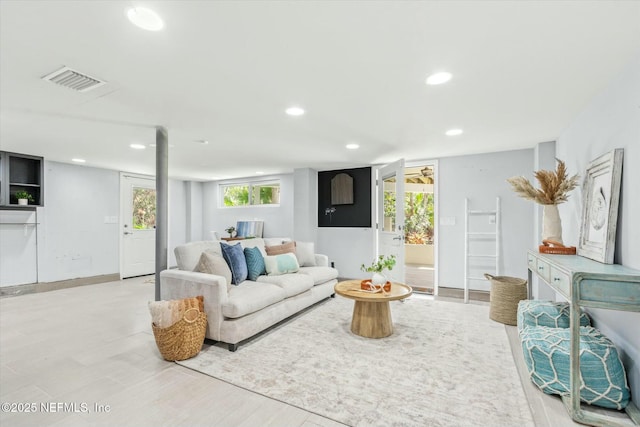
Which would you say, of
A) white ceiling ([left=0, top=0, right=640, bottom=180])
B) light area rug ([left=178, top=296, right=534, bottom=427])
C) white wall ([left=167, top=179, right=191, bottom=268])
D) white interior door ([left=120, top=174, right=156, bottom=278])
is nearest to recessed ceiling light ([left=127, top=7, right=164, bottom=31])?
white ceiling ([left=0, top=0, right=640, bottom=180])

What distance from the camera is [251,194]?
7.23 metres

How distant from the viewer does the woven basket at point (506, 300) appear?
353 centimetres

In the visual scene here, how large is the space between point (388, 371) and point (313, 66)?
2.35 metres

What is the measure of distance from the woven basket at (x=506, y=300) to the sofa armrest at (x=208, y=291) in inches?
122

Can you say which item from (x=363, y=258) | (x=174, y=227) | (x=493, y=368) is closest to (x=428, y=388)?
(x=493, y=368)

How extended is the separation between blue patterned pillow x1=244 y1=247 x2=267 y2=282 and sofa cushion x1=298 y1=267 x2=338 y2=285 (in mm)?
594

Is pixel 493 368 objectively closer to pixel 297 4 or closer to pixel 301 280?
pixel 301 280

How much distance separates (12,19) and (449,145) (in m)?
4.25

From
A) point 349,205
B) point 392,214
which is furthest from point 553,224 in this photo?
point 349,205

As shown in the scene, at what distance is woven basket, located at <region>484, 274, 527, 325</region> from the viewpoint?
3529 millimetres

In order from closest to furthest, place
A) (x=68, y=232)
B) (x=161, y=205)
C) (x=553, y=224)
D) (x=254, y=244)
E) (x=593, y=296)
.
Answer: (x=593, y=296) → (x=553, y=224) → (x=161, y=205) → (x=254, y=244) → (x=68, y=232)

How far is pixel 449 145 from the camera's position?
4.18 metres

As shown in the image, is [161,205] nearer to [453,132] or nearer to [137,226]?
[453,132]

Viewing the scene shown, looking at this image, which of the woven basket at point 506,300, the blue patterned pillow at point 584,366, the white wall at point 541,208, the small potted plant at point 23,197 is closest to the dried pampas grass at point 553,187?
the blue patterned pillow at point 584,366
